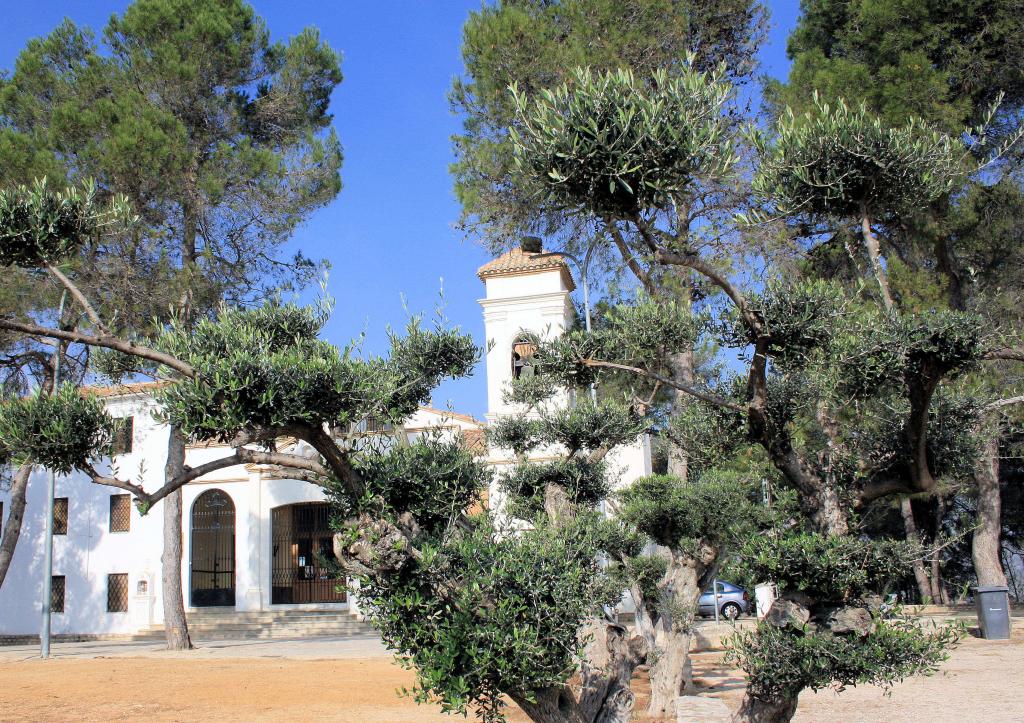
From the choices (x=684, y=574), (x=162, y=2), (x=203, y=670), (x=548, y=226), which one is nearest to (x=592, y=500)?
(x=684, y=574)

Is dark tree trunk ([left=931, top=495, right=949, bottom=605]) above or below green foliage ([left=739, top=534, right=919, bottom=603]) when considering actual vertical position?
below

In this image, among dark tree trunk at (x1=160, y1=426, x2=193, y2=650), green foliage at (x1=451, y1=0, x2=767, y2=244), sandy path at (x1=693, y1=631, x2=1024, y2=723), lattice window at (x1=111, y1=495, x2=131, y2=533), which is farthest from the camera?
lattice window at (x1=111, y1=495, x2=131, y2=533)

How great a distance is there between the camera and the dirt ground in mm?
10992

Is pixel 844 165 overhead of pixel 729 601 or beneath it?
overhead

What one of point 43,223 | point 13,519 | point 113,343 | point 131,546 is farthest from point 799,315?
point 131,546

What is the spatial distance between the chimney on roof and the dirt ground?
8.97 m

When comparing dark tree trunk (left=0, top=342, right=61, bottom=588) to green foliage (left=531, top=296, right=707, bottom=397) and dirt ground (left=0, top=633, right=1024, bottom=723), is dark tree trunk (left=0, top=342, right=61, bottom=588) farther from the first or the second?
green foliage (left=531, top=296, right=707, bottom=397)

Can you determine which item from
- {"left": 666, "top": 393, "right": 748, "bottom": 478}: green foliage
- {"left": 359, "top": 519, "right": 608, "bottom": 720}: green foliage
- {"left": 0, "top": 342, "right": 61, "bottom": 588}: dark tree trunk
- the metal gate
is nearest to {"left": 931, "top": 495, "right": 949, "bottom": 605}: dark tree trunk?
the metal gate

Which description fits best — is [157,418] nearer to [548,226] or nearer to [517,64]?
[548,226]

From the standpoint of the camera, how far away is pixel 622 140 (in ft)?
15.3

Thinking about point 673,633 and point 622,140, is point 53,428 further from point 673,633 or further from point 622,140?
point 673,633

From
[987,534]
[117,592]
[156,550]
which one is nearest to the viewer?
[987,534]

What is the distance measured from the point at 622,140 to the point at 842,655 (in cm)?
389

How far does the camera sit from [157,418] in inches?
226
